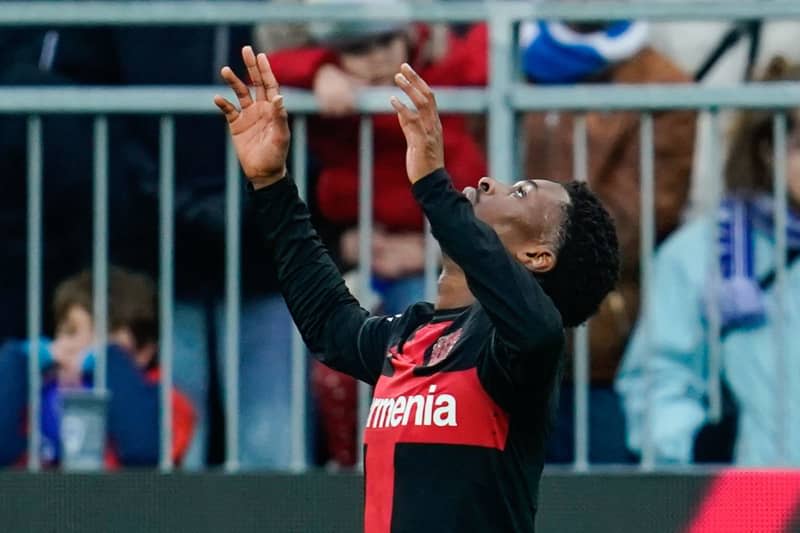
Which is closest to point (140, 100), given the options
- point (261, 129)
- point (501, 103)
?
point (501, 103)

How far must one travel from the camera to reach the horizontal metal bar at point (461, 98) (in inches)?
187

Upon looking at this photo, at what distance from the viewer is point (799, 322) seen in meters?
4.79

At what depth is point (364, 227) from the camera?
4.86 metres

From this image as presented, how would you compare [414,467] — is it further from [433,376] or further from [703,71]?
[703,71]

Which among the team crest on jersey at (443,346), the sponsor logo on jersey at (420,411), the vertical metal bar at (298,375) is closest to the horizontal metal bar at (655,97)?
the vertical metal bar at (298,375)

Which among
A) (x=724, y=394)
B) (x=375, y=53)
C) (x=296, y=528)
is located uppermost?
(x=375, y=53)

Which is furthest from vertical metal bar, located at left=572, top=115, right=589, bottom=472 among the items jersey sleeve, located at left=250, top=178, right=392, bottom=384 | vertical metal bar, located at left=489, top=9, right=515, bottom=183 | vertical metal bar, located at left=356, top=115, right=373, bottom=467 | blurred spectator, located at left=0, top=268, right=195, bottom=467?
jersey sleeve, located at left=250, top=178, right=392, bottom=384

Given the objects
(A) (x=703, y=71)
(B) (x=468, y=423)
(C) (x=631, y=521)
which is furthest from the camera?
(A) (x=703, y=71)

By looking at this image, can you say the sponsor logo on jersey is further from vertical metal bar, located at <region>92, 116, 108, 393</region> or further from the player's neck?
vertical metal bar, located at <region>92, 116, 108, 393</region>

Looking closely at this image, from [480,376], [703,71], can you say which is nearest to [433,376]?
[480,376]

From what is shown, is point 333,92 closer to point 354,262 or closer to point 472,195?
point 354,262

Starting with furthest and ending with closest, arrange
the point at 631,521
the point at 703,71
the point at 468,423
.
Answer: the point at 703,71 → the point at 631,521 → the point at 468,423

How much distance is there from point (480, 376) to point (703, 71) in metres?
2.39

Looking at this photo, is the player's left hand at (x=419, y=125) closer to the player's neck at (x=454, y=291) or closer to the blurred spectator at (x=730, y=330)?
the player's neck at (x=454, y=291)
